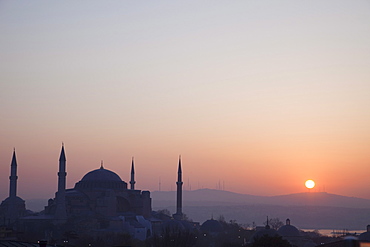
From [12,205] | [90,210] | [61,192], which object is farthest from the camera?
[12,205]

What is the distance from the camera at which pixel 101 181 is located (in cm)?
7338

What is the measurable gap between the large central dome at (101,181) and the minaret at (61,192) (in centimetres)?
716

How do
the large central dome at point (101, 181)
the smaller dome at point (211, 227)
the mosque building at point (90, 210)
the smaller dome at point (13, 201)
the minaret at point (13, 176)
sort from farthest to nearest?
the smaller dome at point (211, 227)
the large central dome at point (101, 181)
the smaller dome at point (13, 201)
the minaret at point (13, 176)
the mosque building at point (90, 210)

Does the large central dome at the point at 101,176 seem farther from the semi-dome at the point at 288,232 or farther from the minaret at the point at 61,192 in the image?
the semi-dome at the point at 288,232

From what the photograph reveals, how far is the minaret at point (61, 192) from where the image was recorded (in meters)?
63.1

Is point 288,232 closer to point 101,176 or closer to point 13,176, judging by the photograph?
point 101,176

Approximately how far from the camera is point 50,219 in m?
64.1

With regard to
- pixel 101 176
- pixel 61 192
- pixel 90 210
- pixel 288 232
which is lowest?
pixel 288 232

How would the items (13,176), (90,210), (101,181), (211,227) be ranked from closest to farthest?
(13,176), (90,210), (101,181), (211,227)

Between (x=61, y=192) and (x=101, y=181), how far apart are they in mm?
10210

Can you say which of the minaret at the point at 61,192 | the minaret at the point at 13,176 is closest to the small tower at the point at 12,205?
the minaret at the point at 13,176

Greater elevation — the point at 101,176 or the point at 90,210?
the point at 101,176

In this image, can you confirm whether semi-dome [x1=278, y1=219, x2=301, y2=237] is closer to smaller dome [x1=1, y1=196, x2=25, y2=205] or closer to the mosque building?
the mosque building

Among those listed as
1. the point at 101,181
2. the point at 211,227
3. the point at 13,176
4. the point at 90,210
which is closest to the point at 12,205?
the point at 13,176
